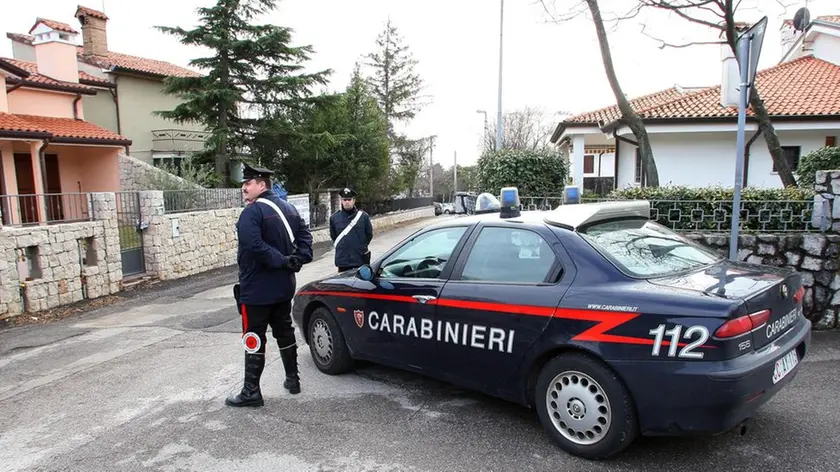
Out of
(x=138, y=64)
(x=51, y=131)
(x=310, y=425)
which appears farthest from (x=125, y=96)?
(x=310, y=425)

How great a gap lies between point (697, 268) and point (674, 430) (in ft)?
3.66

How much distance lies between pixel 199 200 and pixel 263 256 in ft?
30.0

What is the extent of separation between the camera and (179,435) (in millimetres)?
3643

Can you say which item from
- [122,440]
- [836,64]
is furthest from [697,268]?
[836,64]

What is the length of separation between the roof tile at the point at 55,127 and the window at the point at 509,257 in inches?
581

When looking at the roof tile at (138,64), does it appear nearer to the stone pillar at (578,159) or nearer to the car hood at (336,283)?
the stone pillar at (578,159)

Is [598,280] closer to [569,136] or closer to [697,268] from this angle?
[697,268]

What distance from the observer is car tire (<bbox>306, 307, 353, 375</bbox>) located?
15.1 ft

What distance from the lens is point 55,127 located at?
1633 centimetres

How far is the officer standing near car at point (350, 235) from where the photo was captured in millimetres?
6402

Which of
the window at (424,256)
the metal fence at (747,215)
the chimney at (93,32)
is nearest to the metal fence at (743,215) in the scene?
the metal fence at (747,215)

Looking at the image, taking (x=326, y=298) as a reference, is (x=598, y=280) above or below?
above

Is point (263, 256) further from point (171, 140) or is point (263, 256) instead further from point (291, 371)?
point (171, 140)

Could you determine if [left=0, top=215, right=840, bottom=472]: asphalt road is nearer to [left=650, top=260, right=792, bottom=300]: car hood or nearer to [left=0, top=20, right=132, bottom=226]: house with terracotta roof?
[left=650, top=260, right=792, bottom=300]: car hood
